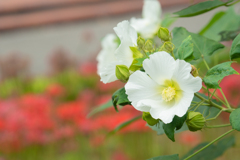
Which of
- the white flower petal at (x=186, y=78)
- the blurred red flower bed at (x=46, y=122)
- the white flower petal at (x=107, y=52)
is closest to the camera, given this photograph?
the white flower petal at (x=186, y=78)

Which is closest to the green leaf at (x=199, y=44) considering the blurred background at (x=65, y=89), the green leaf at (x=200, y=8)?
the green leaf at (x=200, y=8)

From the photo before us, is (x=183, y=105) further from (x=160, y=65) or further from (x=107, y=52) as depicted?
(x=107, y=52)

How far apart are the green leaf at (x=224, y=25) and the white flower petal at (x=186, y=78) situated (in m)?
0.17

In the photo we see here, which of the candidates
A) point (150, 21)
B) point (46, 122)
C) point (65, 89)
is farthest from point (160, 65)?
point (65, 89)

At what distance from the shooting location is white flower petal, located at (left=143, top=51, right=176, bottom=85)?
8.7 inches

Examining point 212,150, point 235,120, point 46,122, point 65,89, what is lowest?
point 65,89

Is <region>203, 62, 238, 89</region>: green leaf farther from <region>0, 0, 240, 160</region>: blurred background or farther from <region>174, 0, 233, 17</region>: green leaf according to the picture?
<region>0, 0, 240, 160</region>: blurred background

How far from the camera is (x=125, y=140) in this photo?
1090mm

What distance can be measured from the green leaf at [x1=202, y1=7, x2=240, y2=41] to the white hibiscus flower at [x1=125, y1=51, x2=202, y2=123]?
0.53ft

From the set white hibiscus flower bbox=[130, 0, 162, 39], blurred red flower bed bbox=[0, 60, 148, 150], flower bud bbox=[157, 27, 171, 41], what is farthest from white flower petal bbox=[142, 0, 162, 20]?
blurred red flower bed bbox=[0, 60, 148, 150]

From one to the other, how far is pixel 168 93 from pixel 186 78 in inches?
0.8

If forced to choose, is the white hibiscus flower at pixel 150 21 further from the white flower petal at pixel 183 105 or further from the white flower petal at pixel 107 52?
the white flower petal at pixel 183 105

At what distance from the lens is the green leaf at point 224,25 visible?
14.4 inches

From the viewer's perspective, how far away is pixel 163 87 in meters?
0.24
